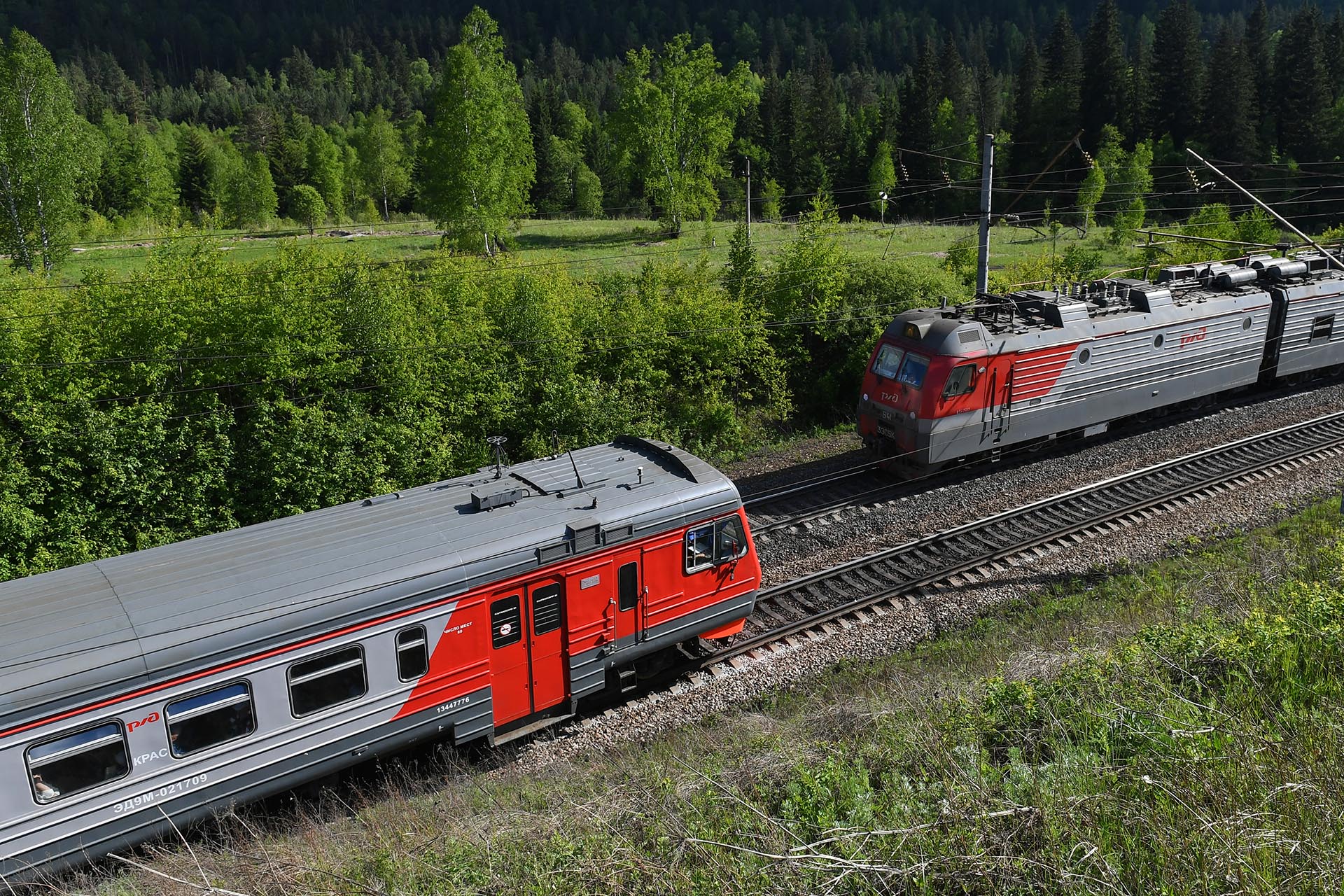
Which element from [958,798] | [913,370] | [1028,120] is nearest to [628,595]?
[958,798]

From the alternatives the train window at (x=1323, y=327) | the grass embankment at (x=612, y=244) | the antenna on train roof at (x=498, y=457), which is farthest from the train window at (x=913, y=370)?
the grass embankment at (x=612, y=244)

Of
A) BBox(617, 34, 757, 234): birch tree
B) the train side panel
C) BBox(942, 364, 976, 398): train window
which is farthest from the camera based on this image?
BBox(617, 34, 757, 234): birch tree

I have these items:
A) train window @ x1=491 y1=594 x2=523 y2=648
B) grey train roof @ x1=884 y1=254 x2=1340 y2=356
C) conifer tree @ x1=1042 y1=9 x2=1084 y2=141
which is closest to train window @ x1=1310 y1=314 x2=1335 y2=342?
grey train roof @ x1=884 y1=254 x2=1340 y2=356

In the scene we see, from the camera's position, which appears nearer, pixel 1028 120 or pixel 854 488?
pixel 854 488

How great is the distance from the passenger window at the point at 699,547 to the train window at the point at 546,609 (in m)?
1.88

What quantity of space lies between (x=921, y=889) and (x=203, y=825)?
23.3 ft

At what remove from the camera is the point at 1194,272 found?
23.1 metres

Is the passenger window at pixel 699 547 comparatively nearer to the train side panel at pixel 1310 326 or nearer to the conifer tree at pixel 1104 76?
the train side panel at pixel 1310 326

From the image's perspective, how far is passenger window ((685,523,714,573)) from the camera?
37.9 ft

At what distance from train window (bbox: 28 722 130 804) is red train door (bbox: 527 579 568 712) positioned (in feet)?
13.5

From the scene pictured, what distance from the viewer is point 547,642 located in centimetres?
1056

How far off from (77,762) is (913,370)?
14734mm

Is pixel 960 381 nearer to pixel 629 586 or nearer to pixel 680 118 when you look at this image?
pixel 629 586

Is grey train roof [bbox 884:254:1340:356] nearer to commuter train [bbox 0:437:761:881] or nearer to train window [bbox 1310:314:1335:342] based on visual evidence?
train window [bbox 1310:314:1335:342]
